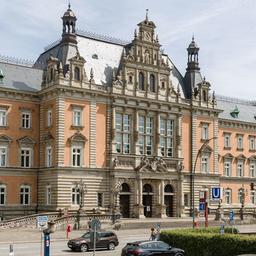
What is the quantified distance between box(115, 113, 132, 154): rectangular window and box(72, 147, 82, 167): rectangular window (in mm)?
5353

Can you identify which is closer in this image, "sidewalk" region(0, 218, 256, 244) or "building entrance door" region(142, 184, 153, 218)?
"sidewalk" region(0, 218, 256, 244)

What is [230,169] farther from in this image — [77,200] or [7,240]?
[7,240]

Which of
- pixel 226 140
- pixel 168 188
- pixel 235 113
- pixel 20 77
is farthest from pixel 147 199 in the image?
pixel 235 113

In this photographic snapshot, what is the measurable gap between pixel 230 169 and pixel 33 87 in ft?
112

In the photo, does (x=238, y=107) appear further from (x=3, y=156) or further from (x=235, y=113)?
(x=3, y=156)

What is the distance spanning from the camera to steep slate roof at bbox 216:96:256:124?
9044 centimetres

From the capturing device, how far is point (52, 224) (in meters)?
55.9

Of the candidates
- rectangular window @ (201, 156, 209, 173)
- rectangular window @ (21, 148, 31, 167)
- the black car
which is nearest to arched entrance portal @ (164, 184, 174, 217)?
rectangular window @ (201, 156, 209, 173)

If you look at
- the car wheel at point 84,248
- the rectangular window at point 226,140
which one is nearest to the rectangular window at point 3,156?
the car wheel at point 84,248

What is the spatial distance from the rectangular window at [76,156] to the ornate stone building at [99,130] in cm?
12

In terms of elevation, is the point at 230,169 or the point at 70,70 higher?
the point at 70,70

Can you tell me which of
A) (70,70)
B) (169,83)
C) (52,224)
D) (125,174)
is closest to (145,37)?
(169,83)

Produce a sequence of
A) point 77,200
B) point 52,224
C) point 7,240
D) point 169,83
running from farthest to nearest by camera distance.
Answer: point 169,83 < point 77,200 < point 52,224 < point 7,240

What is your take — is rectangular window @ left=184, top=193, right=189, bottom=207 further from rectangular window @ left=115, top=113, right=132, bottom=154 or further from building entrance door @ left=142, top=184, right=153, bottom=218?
rectangular window @ left=115, top=113, right=132, bottom=154
